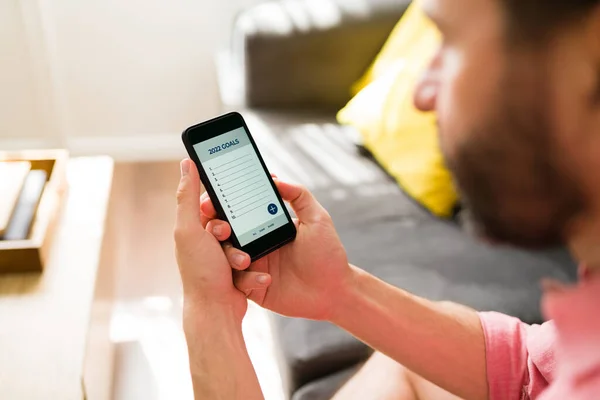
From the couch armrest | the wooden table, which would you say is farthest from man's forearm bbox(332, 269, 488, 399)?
the couch armrest

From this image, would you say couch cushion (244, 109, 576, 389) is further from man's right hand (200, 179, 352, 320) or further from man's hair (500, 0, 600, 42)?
man's hair (500, 0, 600, 42)

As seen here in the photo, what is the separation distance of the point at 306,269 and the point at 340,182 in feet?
1.92

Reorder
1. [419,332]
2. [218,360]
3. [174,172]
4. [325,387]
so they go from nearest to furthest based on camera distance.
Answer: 1. [218,360]
2. [419,332]
3. [325,387]
4. [174,172]

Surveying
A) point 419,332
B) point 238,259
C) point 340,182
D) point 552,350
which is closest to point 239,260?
point 238,259

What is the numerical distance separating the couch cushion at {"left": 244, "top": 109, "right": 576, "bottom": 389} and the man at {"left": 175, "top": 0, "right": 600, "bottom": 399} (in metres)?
0.20

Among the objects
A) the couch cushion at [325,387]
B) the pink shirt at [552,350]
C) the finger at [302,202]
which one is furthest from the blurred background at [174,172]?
the finger at [302,202]

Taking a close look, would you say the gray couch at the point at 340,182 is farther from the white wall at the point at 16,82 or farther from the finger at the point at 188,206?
the white wall at the point at 16,82

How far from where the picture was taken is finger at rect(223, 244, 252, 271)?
2.68ft

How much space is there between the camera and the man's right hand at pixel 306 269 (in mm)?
877

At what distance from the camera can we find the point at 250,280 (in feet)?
2.71

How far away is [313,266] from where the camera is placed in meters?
0.88

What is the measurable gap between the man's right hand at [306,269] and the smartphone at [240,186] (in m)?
0.02

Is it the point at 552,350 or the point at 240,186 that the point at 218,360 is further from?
the point at 552,350

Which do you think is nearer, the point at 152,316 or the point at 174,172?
the point at 152,316
